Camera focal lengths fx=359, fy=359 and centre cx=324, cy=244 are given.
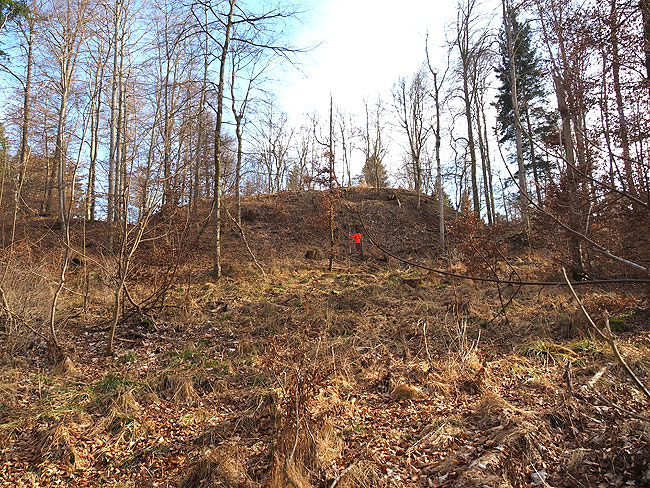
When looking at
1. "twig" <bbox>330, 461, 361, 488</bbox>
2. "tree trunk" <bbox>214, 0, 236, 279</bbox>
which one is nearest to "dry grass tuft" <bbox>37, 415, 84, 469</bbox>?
"twig" <bbox>330, 461, 361, 488</bbox>

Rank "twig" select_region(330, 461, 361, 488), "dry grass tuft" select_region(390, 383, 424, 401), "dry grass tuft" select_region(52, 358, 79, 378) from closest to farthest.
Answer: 1. "twig" select_region(330, 461, 361, 488)
2. "dry grass tuft" select_region(390, 383, 424, 401)
3. "dry grass tuft" select_region(52, 358, 79, 378)

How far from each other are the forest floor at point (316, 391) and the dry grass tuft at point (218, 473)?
0.02 metres

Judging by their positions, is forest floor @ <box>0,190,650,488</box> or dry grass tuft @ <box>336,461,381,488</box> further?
forest floor @ <box>0,190,650,488</box>

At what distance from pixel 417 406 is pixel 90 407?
12.4 feet

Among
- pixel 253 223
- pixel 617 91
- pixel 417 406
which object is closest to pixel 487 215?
pixel 253 223

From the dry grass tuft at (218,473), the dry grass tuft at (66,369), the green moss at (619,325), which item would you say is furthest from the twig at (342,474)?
the green moss at (619,325)

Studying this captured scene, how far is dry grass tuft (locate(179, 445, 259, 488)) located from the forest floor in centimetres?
2

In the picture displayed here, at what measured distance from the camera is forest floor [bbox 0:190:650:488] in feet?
9.92

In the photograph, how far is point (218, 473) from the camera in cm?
296

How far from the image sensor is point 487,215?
2186cm

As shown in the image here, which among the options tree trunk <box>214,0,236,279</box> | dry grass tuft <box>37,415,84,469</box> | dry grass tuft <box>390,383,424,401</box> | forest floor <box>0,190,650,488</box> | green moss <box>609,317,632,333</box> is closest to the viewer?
forest floor <box>0,190,650,488</box>

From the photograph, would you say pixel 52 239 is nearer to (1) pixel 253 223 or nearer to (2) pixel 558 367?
(1) pixel 253 223

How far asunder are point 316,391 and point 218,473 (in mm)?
1286

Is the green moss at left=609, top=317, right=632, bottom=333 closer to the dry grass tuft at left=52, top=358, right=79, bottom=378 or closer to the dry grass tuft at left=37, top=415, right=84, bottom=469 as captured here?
the dry grass tuft at left=37, top=415, right=84, bottom=469
